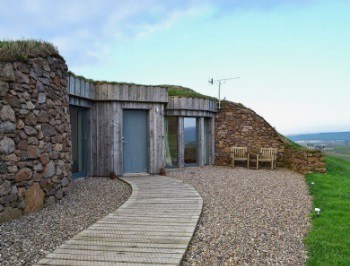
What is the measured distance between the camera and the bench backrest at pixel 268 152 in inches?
521

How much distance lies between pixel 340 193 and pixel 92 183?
6052mm

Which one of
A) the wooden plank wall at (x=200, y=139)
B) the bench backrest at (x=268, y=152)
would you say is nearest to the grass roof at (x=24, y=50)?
the wooden plank wall at (x=200, y=139)

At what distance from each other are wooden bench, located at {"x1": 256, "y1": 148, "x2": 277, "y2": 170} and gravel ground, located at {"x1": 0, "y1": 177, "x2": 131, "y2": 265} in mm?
6572

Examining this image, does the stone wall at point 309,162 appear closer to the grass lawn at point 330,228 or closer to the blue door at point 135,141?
the grass lawn at point 330,228

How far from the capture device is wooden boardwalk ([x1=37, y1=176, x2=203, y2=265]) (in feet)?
11.6

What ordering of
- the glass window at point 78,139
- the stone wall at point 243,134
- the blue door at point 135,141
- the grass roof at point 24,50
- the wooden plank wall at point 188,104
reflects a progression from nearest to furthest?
1. the grass roof at point 24,50
2. the glass window at point 78,139
3. the blue door at point 135,141
4. the wooden plank wall at point 188,104
5. the stone wall at point 243,134

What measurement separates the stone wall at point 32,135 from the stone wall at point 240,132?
8.22 metres

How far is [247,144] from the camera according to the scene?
46.5 feet

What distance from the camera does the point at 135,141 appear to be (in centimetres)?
1077

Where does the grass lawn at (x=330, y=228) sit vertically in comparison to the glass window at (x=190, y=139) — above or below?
below

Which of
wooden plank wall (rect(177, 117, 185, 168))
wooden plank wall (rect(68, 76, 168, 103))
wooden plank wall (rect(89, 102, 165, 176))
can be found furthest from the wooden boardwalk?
wooden plank wall (rect(177, 117, 185, 168))

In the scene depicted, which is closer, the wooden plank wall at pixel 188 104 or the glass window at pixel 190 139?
the wooden plank wall at pixel 188 104

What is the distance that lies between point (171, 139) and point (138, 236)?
8941 millimetres

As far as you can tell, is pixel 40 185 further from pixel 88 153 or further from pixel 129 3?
pixel 129 3
